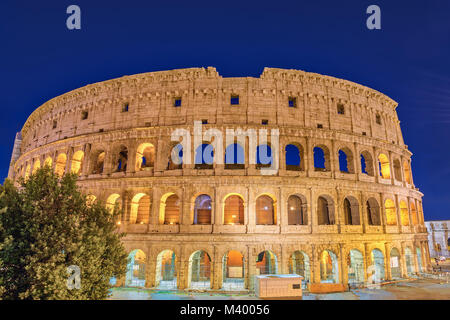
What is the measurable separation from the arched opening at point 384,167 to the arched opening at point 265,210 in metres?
12.3

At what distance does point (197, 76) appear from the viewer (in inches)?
938

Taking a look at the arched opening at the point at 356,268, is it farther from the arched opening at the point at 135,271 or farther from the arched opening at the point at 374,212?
the arched opening at the point at 135,271

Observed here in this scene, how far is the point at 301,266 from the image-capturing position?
22703 mm

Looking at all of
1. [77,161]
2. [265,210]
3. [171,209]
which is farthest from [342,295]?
[77,161]

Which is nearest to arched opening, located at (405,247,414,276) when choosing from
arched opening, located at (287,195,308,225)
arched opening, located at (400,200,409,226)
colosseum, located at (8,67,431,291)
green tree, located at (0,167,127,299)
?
colosseum, located at (8,67,431,291)

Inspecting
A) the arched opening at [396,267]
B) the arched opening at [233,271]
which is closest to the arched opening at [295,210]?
the arched opening at [233,271]

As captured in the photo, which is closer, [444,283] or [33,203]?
[33,203]

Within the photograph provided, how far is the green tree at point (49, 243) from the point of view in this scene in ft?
34.3

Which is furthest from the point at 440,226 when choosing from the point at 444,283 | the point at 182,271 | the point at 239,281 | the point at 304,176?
the point at 182,271

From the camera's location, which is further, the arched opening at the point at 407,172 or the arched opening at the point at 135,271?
the arched opening at the point at 407,172

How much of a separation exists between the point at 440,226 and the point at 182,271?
172 feet

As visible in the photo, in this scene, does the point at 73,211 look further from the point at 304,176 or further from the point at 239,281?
the point at 304,176

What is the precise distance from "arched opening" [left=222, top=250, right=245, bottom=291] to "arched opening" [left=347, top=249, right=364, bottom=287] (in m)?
9.03

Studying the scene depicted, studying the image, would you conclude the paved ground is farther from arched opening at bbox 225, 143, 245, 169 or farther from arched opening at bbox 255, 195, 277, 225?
arched opening at bbox 225, 143, 245, 169
